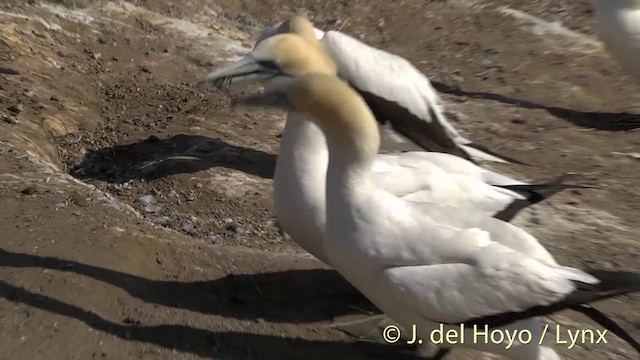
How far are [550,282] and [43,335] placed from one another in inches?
73.7

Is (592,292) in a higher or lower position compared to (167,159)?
higher

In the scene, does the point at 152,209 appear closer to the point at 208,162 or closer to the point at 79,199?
the point at 208,162

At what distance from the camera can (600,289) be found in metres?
3.10

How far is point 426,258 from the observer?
3262 mm

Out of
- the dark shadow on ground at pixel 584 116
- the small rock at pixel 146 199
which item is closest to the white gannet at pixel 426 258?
the small rock at pixel 146 199

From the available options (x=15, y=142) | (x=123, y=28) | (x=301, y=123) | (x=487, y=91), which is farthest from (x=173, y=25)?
(x=301, y=123)

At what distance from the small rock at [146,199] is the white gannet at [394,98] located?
1255mm

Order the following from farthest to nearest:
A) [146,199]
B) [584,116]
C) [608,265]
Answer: [584,116] < [146,199] < [608,265]

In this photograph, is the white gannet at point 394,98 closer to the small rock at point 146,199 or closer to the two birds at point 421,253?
the small rock at point 146,199

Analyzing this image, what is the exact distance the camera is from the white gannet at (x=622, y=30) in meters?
7.42

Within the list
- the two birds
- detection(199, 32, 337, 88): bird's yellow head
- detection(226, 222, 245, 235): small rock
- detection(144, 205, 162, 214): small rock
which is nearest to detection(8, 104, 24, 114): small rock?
detection(144, 205, 162, 214): small rock

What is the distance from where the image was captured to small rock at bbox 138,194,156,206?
5.30 m

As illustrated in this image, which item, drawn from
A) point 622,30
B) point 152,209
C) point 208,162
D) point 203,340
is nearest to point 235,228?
point 152,209

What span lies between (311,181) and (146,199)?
5.56ft
